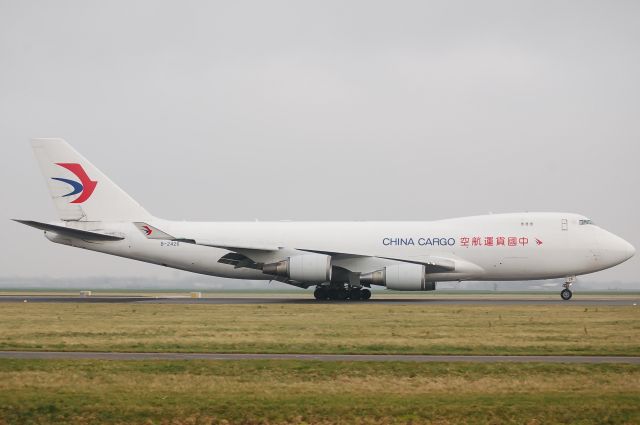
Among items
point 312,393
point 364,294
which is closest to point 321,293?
point 364,294

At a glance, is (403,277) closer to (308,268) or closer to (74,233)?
(308,268)

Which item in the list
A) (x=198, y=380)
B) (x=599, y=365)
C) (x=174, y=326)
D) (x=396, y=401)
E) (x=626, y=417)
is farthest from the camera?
(x=174, y=326)

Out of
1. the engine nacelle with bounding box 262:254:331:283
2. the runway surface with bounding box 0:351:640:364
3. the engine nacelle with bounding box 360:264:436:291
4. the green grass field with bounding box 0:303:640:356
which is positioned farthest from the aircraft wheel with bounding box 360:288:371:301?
the runway surface with bounding box 0:351:640:364

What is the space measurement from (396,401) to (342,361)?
4.86 meters

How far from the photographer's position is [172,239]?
4631 cm

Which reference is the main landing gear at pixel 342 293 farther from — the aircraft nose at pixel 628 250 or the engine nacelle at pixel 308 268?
the aircraft nose at pixel 628 250

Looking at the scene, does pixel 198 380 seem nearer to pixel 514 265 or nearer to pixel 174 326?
pixel 174 326

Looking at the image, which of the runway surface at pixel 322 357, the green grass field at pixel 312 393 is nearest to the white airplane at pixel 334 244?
the runway surface at pixel 322 357

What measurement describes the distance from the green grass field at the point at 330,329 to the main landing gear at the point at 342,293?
20.9ft

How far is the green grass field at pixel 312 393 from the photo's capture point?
45.6 ft

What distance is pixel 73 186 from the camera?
50406 mm

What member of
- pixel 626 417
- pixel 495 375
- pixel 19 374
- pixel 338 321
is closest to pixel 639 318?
pixel 338 321

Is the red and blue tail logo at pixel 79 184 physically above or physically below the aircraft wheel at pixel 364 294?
above

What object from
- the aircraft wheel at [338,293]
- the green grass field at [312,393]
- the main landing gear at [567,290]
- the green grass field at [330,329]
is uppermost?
the main landing gear at [567,290]
